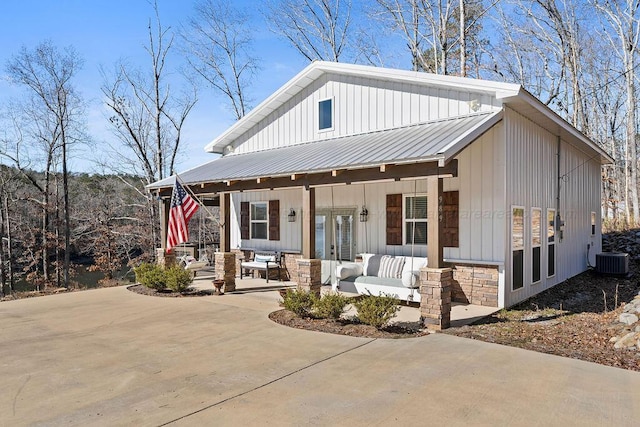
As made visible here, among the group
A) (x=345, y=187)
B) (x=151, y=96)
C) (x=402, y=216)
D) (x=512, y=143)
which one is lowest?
(x=402, y=216)

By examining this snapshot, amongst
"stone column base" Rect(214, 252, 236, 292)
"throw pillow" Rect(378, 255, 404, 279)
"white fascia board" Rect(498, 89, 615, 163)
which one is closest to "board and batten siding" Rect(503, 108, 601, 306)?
"white fascia board" Rect(498, 89, 615, 163)

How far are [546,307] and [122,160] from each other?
2122cm

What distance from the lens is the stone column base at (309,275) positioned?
841 cm

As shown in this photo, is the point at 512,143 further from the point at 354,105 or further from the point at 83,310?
the point at 83,310

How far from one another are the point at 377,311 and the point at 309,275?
2193mm

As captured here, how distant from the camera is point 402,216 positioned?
9.81 meters

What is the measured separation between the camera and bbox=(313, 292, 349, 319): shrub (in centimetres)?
708

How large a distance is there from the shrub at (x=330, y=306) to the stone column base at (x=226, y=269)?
3709mm

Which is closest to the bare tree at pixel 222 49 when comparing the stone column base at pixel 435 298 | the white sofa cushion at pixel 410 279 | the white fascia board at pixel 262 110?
the white fascia board at pixel 262 110

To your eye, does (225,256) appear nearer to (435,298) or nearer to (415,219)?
(415,219)

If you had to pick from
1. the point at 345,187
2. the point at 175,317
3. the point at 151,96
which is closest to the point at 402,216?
the point at 345,187

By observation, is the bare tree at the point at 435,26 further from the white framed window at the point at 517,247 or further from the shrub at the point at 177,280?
the shrub at the point at 177,280

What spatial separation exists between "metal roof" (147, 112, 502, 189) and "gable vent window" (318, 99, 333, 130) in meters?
0.51

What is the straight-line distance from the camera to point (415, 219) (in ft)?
31.4
